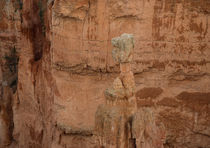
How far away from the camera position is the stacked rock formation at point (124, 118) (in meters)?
4.65

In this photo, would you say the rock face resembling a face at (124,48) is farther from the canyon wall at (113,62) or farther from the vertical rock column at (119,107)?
the canyon wall at (113,62)

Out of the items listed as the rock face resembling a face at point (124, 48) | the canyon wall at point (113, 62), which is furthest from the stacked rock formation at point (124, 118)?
the canyon wall at point (113, 62)

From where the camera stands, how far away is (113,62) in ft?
26.9

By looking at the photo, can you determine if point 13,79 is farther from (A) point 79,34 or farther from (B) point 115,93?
(B) point 115,93

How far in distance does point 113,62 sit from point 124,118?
3.59 m

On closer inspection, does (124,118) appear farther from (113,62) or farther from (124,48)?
(113,62)

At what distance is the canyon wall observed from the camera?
7.92m

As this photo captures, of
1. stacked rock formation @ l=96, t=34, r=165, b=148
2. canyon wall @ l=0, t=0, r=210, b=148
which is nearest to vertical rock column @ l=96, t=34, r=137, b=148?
stacked rock formation @ l=96, t=34, r=165, b=148

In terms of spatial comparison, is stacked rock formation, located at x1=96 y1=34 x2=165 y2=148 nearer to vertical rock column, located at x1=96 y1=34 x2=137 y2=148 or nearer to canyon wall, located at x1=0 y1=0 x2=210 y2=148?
vertical rock column, located at x1=96 y1=34 x2=137 y2=148

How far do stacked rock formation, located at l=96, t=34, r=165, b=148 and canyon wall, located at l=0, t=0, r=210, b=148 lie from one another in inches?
130

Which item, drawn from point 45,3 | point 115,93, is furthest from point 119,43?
point 45,3

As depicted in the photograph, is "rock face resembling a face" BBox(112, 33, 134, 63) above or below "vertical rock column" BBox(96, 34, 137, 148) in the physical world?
above

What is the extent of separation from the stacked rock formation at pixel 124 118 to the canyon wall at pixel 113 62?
3.31m

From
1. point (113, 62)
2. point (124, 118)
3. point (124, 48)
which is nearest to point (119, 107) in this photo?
point (124, 118)
